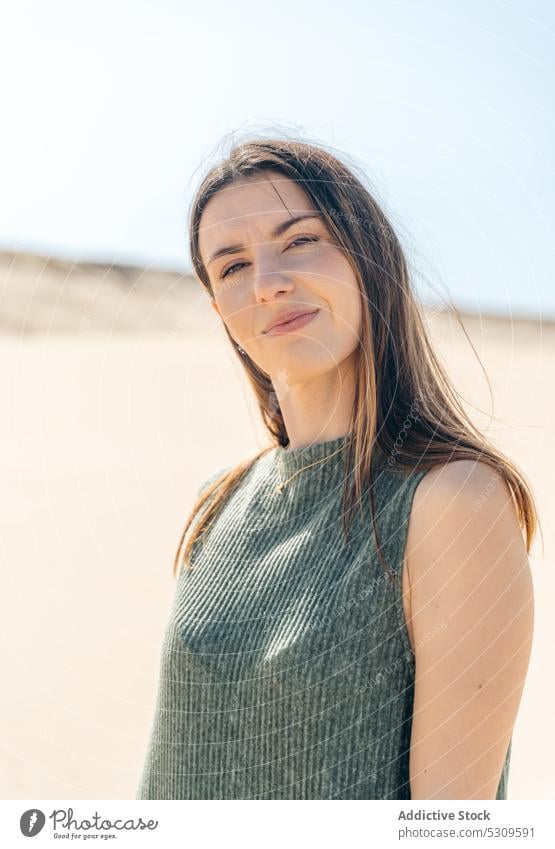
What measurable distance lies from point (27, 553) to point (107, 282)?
12.7 metres

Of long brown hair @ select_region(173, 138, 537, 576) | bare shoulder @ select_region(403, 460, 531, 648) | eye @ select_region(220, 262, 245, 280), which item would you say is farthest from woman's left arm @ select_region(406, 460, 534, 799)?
eye @ select_region(220, 262, 245, 280)

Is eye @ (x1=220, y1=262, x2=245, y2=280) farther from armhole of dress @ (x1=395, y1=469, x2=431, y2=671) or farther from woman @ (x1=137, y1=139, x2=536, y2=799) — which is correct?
armhole of dress @ (x1=395, y1=469, x2=431, y2=671)

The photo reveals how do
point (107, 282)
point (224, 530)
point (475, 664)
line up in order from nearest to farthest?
point (475, 664), point (224, 530), point (107, 282)

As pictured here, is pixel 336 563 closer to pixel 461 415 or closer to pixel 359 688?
pixel 359 688

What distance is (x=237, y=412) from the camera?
9930mm

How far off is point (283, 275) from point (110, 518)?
17.4 feet

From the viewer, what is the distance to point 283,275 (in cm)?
119

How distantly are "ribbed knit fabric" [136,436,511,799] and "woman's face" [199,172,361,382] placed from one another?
0.13 meters

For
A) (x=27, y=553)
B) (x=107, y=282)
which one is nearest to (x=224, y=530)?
(x=27, y=553)

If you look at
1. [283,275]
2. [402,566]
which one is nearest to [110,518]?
[283,275]

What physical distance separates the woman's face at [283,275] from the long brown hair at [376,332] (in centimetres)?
2

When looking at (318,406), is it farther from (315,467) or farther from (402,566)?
(402,566)

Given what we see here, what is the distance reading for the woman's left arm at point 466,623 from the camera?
3.11 ft

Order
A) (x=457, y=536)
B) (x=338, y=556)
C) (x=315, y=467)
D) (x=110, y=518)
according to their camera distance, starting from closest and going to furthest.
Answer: (x=457, y=536)
(x=338, y=556)
(x=315, y=467)
(x=110, y=518)
